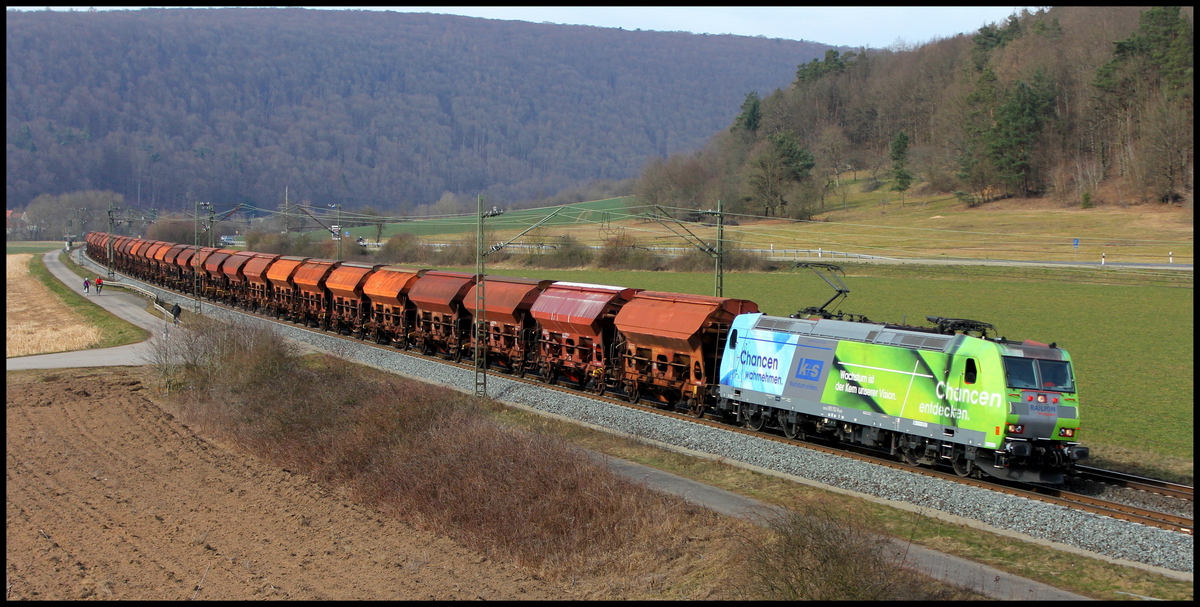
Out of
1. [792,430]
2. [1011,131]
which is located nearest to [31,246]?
[1011,131]

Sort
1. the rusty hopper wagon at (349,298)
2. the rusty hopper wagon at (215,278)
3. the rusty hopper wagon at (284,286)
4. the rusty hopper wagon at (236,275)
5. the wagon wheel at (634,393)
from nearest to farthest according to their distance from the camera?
the wagon wheel at (634,393) → the rusty hopper wagon at (349,298) → the rusty hopper wagon at (284,286) → the rusty hopper wagon at (236,275) → the rusty hopper wagon at (215,278)

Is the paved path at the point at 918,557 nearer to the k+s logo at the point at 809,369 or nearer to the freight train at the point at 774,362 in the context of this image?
the freight train at the point at 774,362

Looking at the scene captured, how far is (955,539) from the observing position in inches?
647

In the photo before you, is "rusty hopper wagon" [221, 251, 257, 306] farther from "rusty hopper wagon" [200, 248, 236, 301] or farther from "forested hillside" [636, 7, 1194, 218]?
"forested hillside" [636, 7, 1194, 218]

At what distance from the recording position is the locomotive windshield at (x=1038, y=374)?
19.3 meters

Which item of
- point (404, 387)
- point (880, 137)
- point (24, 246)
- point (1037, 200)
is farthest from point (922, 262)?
point (24, 246)

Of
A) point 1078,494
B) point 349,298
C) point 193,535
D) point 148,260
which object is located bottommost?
point 193,535

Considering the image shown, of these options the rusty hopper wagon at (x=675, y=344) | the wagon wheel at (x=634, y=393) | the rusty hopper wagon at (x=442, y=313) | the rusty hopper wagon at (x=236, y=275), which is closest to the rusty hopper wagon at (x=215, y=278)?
the rusty hopper wagon at (x=236, y=275)

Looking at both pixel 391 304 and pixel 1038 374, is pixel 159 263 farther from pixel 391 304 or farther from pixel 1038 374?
pixel 1038 374

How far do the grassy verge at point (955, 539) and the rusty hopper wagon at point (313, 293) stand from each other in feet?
100

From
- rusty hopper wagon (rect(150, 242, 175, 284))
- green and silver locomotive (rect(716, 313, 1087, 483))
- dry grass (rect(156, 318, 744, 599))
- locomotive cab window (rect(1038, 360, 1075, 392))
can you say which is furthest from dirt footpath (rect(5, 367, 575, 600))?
rusty hopper wagon (rect(150, 242, 175, 284))

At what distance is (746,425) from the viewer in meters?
26.0

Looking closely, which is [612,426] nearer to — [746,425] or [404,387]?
[746,425]

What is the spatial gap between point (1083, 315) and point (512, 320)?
30.1 meters
